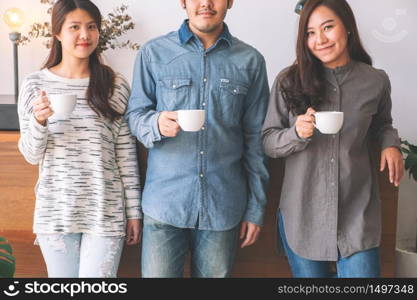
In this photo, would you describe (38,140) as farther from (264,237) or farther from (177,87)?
(264,237)

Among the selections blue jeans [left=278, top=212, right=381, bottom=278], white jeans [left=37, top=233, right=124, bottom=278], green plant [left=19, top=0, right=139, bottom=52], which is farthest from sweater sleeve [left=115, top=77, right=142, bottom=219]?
green plant [left=19, top=0, right=139, bottom=52]

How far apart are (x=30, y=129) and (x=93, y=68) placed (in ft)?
0.95

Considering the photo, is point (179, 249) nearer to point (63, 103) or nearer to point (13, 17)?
point (63, 103)

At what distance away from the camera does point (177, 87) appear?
166cm

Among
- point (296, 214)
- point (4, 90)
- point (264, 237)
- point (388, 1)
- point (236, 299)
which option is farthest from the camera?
point (4, 90)

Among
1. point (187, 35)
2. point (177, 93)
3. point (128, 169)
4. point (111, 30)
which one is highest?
point (111, 30)

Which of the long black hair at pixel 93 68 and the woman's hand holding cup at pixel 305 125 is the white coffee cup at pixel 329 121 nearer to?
the woman's hand holding cup at pixel 305 125

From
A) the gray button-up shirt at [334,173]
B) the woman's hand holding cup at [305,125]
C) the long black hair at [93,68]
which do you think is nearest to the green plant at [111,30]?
the long black hair at [93,68]

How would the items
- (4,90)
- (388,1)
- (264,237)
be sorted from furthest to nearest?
1. (4,90)
2. (388,1)
3. (264,237)

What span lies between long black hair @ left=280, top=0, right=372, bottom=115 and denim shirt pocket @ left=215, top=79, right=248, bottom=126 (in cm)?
13

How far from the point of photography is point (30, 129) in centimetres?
163

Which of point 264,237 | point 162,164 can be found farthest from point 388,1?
point 162,164

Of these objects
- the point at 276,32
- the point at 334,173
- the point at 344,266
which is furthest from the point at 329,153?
the point at 276,32

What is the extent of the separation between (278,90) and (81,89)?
0.60 m
